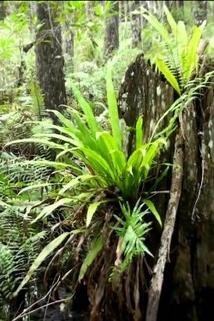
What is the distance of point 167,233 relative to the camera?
11.5ft

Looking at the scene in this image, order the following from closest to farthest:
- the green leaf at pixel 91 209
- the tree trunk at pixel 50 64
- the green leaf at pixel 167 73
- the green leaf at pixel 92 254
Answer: the green leaf at pixel 91 209 → the green leaf at pixel 92 254 → the green leaf at pixel 167 73 → the tree trunk at pixel 50 64

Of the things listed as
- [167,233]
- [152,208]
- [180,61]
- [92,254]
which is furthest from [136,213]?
[180,61]

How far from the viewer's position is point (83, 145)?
3.74 meters

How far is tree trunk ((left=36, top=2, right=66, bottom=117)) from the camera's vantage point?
6.45 m

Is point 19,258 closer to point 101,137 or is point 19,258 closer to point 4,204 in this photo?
point 4,204

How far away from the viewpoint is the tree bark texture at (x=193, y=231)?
360 cm

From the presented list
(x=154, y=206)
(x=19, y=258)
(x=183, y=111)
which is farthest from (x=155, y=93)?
(x=19, y=258)

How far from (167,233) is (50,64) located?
147 inches

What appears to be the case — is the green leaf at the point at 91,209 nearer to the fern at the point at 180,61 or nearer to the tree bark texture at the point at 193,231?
the tree bark texture at the point at 193,231

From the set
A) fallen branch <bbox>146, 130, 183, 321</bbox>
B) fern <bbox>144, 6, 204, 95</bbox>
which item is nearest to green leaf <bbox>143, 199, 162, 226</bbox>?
fallen branch <bbox>146, 130, 183, 321</bbox>

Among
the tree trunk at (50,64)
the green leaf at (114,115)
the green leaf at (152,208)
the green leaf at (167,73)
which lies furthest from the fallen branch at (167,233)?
the tree trunk at (50,64)

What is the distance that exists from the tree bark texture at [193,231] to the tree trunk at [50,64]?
2993 mm

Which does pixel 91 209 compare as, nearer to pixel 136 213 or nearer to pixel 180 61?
pixel 136 213

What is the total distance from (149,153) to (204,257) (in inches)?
36.4
